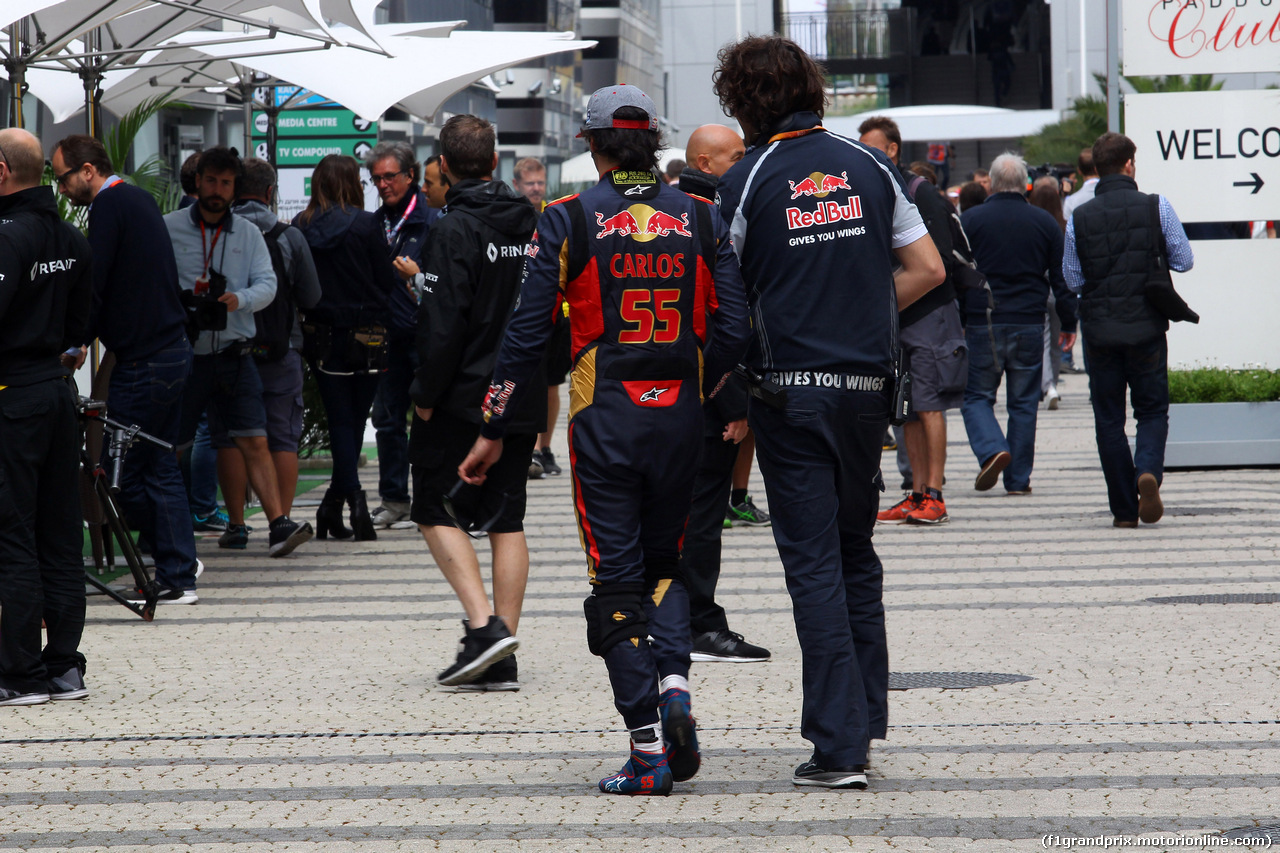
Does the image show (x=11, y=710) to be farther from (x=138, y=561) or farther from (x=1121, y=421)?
(x=1121, y=421)

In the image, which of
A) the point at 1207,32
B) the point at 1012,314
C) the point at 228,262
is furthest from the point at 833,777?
the point at 1207,32

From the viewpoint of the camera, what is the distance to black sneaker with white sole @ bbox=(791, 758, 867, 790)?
14.5ft

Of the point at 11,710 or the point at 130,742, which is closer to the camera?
the point at 130,742

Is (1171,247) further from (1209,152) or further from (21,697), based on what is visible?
(21,697)

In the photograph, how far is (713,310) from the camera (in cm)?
455

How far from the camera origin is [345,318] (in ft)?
30.1

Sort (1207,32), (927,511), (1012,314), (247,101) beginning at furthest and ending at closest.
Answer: (247,101)
(1207,32)
(1012,314)
(927,511)

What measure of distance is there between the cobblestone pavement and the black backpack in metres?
1.19

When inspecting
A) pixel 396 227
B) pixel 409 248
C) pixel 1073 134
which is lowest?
pixel 409 248

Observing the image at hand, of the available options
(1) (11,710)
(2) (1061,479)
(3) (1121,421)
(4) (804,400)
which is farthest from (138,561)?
(2) (1061,479)

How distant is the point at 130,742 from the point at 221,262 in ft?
12.1

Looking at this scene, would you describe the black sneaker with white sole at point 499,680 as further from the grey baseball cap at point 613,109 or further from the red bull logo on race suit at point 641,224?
the grey baseball cap at point 613,109

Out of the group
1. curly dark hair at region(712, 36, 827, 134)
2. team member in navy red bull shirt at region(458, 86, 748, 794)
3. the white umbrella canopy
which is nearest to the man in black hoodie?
team member in navy red bull shirt at region(458, 86, 748, 794)

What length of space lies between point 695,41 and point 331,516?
34410 mm
